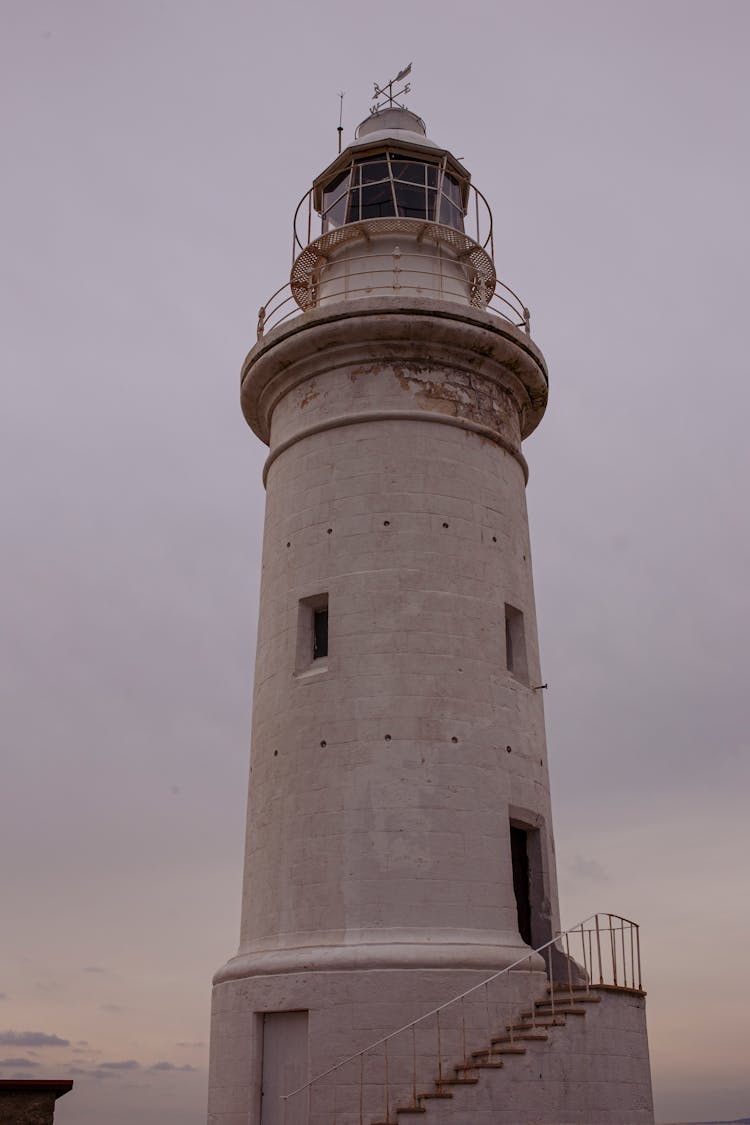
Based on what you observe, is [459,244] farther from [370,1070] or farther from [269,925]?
[370,1070]

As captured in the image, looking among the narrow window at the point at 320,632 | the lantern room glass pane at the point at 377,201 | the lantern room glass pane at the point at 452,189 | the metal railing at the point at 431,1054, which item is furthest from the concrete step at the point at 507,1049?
the lantern room glass pane at the point at 452,189

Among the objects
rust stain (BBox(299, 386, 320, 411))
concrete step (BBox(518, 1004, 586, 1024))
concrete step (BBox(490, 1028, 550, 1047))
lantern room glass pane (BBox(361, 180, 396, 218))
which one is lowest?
concrete step (BBox(490, 1028, 550, 1047))

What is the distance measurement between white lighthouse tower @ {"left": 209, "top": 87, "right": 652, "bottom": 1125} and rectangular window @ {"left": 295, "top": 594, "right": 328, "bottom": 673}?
0.04 metres

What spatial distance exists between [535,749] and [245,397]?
805 centimetres

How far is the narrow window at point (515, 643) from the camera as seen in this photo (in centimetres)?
1753

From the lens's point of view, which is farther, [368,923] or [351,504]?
[351,504]

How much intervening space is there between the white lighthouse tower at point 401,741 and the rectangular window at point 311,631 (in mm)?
37

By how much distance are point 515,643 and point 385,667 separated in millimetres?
2634

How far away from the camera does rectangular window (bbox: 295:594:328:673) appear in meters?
17.0

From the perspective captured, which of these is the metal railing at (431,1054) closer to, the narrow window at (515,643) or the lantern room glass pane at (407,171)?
the narrow window at (515,643)

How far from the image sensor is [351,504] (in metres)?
17.4

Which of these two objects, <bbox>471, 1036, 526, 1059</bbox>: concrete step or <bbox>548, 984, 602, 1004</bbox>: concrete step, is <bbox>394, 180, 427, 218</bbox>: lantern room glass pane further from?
<bbox>471, 1036, 526, 1059</bbox>: concrete step

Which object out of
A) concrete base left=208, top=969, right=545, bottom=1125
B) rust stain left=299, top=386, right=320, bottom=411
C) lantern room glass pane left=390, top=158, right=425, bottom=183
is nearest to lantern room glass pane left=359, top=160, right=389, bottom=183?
lantern room glass pane left=390, top=158, right=425, bottom=183

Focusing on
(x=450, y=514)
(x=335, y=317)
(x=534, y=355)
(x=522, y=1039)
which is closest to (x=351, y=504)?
(x=450, y=514)
